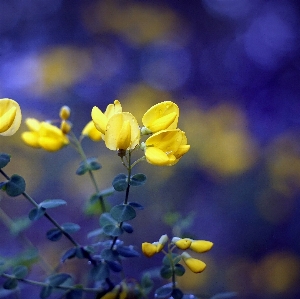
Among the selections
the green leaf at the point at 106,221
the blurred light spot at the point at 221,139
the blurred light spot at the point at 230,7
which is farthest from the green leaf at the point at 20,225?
the blurred light spot at the point at 230,7

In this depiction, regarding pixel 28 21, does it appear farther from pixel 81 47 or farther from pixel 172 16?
pixel 172 16

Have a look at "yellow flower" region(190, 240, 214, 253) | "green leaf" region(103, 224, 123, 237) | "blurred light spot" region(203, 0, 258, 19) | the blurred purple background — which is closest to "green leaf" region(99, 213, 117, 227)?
"green leaf" region(103, 224, 123, 237)

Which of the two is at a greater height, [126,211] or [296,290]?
[296,290]

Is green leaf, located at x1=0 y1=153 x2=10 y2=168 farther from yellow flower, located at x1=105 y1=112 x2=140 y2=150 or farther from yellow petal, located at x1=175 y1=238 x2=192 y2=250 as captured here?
yellow petal, located at x1=175 y1=238 x2=192 y2=250

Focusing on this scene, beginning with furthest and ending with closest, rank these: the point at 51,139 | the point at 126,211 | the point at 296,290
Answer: the point at 296,290 → the point at 51,139 → the point at 126,211

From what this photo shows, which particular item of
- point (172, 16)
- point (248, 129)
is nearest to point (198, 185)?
point (248, 129)

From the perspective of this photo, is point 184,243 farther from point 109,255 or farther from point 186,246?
point 109,255
